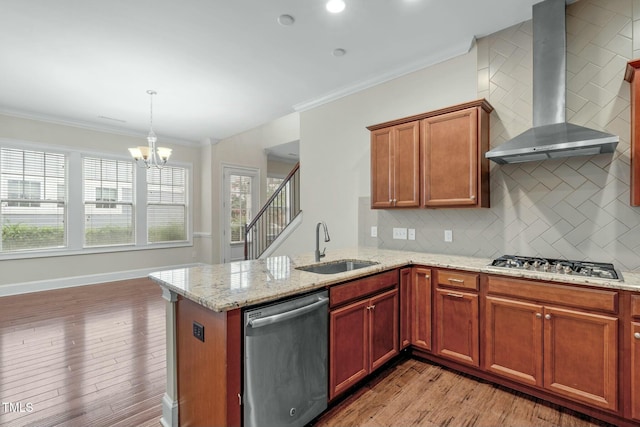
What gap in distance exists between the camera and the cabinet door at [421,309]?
2.67 meters

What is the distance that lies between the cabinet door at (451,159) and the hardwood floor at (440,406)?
4.94ft

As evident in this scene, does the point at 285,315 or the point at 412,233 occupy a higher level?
the point at 412,233

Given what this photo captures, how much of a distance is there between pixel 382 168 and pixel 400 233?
789mm

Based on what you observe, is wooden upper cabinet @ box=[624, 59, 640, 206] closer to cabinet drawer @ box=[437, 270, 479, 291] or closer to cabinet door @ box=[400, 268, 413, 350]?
cabinet drawer @ box=[437, 270, 479, 291]

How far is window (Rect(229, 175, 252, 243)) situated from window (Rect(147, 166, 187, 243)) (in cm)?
107

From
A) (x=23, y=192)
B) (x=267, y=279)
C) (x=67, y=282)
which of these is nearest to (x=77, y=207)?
(x=23, y=192)

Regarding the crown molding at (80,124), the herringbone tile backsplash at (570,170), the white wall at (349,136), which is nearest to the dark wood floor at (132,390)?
the herringbone tile backsplash at (570,170)

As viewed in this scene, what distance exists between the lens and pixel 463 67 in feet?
10.2

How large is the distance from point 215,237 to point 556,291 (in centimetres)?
640

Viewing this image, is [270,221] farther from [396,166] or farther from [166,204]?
[396,166]

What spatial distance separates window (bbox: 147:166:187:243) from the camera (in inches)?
258

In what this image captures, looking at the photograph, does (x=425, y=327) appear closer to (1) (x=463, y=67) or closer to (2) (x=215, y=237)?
(1) (x=463, y=67)

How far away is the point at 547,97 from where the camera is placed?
2508 mm

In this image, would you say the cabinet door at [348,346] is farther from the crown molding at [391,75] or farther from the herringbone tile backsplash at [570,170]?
the crown molding at [391,75]
